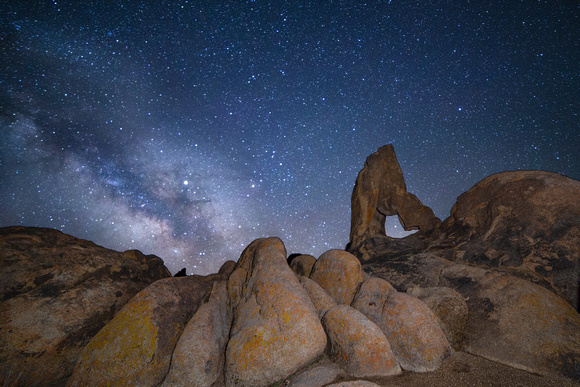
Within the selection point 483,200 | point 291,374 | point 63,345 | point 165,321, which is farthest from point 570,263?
point 63,345

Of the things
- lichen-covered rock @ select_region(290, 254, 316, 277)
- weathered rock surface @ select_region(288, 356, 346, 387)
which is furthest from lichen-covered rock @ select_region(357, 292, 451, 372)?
lichen-covered rock @ select_region(290, 254, 316, 277)

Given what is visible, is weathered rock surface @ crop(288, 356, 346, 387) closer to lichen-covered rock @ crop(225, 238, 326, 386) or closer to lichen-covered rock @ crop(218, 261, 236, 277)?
lichen-covered rock @ crop(225, 238, 326, 386)

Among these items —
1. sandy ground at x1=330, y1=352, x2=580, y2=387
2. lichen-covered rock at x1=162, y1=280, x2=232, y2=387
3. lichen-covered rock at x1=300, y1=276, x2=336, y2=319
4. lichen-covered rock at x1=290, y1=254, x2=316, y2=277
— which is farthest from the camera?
lichen-covered rock at x1=290, y1=254, x2=316, y2=277

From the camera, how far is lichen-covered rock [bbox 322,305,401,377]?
482cm

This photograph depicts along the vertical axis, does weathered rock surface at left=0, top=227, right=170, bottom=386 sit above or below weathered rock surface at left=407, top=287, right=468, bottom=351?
above

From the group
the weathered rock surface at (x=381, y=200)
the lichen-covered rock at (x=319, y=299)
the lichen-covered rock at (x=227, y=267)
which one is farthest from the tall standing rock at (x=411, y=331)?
the weathered rock surface at (x=381, y=200)

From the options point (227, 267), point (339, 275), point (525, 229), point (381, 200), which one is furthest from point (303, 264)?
point (525, 229)

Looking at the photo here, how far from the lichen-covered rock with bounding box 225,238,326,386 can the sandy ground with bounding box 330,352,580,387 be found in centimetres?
153

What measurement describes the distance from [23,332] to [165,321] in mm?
3063

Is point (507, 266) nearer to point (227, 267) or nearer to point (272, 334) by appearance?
point (272, 334)

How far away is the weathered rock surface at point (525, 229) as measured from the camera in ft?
22.3

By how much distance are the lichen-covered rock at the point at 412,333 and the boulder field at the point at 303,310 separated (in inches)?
1.0

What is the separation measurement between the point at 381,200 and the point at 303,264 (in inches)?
231

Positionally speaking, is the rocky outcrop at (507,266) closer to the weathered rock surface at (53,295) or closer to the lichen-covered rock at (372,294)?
the lichen-covered rock at (372,294)
